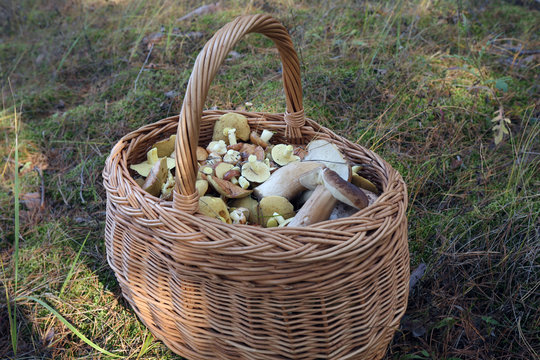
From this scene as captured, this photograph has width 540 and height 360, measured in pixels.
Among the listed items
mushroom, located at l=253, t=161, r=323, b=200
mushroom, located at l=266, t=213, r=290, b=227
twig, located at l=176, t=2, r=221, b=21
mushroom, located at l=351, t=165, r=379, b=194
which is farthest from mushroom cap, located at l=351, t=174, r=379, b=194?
twig, located at l=176, t=2, r=221, b=21

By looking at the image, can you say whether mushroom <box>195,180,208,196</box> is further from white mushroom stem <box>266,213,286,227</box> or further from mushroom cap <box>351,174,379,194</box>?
mushroom cap <box>351,174,379,194</box>

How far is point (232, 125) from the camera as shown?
1.95 meters

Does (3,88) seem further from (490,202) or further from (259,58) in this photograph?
(490,202)

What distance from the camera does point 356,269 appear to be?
127cm

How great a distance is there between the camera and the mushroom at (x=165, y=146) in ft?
6.12

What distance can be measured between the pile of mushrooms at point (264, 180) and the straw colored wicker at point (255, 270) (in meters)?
0.15

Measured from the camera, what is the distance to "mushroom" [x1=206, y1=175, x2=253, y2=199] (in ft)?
5.34

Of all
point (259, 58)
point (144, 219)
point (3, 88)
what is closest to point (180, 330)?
point (144, 219)

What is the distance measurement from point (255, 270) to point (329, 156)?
711 millimetres

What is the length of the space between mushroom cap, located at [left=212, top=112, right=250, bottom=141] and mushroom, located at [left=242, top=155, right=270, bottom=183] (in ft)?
0.85

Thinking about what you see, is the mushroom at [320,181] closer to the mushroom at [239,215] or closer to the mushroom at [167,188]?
the mushroom at [239,215]

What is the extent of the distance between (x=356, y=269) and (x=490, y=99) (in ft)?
7.26

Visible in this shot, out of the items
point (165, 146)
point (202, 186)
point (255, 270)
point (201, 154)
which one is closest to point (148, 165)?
point (165, 146)

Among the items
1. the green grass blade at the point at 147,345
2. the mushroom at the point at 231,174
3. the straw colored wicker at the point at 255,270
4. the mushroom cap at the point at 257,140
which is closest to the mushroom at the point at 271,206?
the mushroom at the point at 231,174
